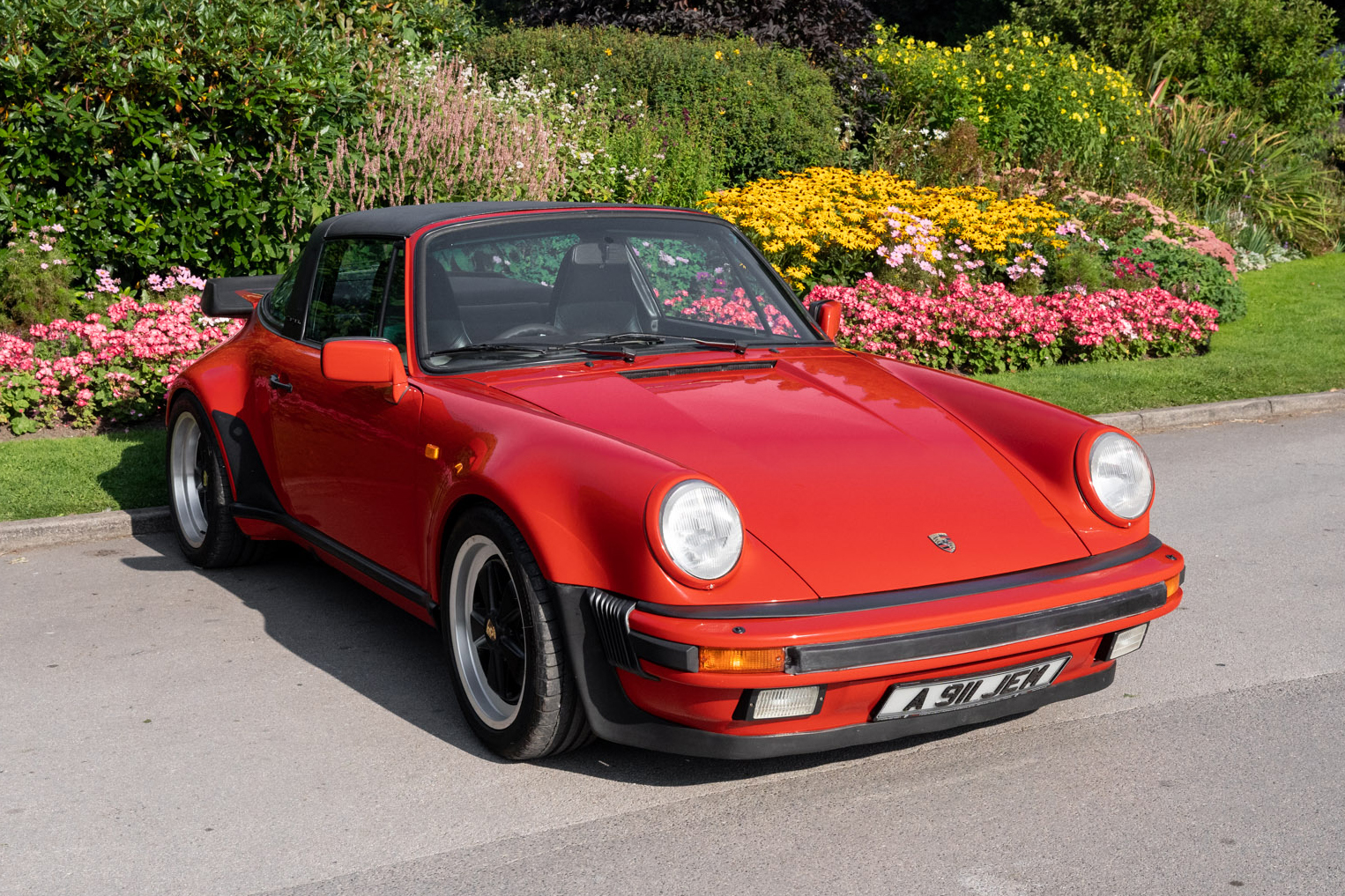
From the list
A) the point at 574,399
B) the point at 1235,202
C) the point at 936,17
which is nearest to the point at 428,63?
the point at 574,399

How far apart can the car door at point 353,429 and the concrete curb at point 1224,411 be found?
17.2 feet

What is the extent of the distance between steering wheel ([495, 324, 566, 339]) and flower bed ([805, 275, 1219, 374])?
5.37 meters

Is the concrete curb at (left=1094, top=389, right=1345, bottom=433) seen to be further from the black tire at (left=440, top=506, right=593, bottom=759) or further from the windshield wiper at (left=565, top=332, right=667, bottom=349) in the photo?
the black tire at (left=440, top=506, right=593, bottom=759)

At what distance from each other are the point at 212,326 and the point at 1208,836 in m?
6.95

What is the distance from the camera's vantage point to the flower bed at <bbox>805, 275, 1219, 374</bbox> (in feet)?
32.4

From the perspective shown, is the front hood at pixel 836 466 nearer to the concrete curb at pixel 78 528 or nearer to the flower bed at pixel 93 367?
the concrete curb at pixel 78 528

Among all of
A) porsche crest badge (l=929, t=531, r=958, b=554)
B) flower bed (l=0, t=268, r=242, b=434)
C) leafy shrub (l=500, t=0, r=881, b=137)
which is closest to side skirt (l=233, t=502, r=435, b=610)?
porsche crest badge (l=929, t=531, r=958, b=554)

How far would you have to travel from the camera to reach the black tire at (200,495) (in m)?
5.51

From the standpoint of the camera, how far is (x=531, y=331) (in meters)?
4.40

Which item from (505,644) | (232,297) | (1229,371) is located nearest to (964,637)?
(505,644)

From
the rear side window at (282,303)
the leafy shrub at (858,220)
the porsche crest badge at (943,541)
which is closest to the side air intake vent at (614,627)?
the porsche crest badge at (943,541)

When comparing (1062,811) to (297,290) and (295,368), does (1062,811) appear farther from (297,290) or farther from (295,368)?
(297,290)

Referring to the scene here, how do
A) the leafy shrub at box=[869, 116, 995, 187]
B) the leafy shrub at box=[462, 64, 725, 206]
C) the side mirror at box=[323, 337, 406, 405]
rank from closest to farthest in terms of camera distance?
the side mirror at box=[323, 337, 406, 405] → the leafy shrub at box=[462, 64, 725, 206] → the leafy shrub at box=[869, 116, 995, 187]

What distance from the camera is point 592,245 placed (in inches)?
183
